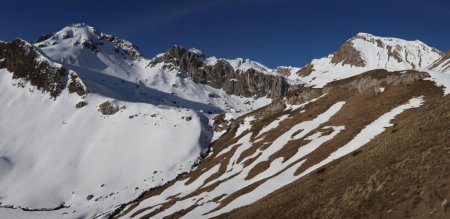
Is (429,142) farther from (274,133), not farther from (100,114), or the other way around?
(100,114)

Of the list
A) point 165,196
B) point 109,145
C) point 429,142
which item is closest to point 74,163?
point 109,145

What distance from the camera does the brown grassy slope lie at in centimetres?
2247

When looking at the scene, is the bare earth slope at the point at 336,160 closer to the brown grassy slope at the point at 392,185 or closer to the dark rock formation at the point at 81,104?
the brown grassy slope at the point at 392,185

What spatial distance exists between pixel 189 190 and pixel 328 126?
101ft

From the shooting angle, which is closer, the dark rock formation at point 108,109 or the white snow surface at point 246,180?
the white snow surface at point 246,180

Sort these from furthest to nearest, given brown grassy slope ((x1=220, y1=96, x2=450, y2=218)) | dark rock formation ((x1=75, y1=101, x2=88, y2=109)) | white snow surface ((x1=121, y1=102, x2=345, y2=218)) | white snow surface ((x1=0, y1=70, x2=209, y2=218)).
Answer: dark rock formation ((x1=75, y1=101, x2=88, y2=109)) → white snow surface ((x1=0, y1=70, x2=209, y2=218)) → white snow surface ((x1=121, y1=102, x2=345, y2=218)) → brown grassy slope ((x1=220, y1=96, x2=450, y2=218))

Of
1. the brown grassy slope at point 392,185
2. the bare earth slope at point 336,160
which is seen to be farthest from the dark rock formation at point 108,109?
the brown grassy slope at point 392,185

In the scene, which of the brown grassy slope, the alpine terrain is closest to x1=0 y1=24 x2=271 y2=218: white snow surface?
the alpine terrain

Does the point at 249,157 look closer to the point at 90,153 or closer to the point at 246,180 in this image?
the point at 246,180

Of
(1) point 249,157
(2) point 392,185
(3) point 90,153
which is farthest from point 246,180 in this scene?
(3) point 90,153

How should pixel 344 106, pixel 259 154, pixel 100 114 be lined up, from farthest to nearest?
1. pixel 100 114
2. pixel 344 106
3. pixel 259 154

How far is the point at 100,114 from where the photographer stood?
Result: 18650 centimetres

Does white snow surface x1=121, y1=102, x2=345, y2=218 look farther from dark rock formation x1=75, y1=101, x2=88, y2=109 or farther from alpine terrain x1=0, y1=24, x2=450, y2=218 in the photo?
dark rock formation x1=75, y1=101, x2=88, y2=109

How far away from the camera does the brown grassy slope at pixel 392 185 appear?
73.7 ft
